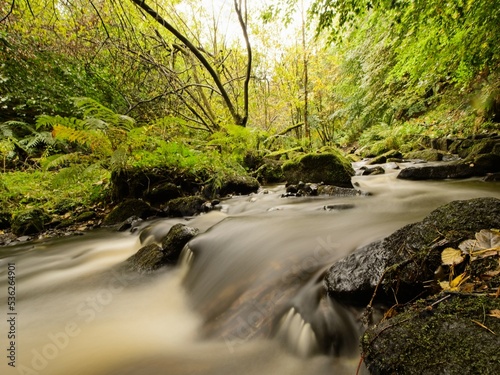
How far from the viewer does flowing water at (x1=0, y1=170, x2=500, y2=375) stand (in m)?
1.47

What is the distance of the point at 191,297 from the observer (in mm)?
2266

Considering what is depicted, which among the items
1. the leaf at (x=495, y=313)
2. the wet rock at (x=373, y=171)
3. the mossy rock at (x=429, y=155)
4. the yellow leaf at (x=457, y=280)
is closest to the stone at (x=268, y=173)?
the wet rock at (x=373, y=171)

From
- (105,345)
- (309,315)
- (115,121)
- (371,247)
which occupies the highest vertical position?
(115,121)

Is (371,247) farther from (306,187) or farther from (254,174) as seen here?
(254,174)

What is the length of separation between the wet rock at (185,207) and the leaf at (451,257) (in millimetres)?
3822

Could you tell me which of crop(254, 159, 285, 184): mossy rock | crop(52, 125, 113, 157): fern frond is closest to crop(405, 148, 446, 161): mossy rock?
crop(254, 159, 285, 184): mossy rock

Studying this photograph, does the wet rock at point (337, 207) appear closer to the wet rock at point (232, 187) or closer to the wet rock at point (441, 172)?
the wet rock at point (232, 187)

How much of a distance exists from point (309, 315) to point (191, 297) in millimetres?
1129

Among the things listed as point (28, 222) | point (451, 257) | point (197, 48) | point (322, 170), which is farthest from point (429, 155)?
point (28, 222)

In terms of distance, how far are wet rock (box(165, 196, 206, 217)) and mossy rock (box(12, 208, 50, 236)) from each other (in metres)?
2.26

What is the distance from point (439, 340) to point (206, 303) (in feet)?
5.31

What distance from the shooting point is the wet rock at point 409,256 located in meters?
1.29

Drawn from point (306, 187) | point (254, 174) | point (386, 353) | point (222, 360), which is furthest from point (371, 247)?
point (254, 174)

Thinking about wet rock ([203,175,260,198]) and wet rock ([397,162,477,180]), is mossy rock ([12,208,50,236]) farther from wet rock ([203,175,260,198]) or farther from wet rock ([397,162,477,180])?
wet rock ([397,162,477,180])
